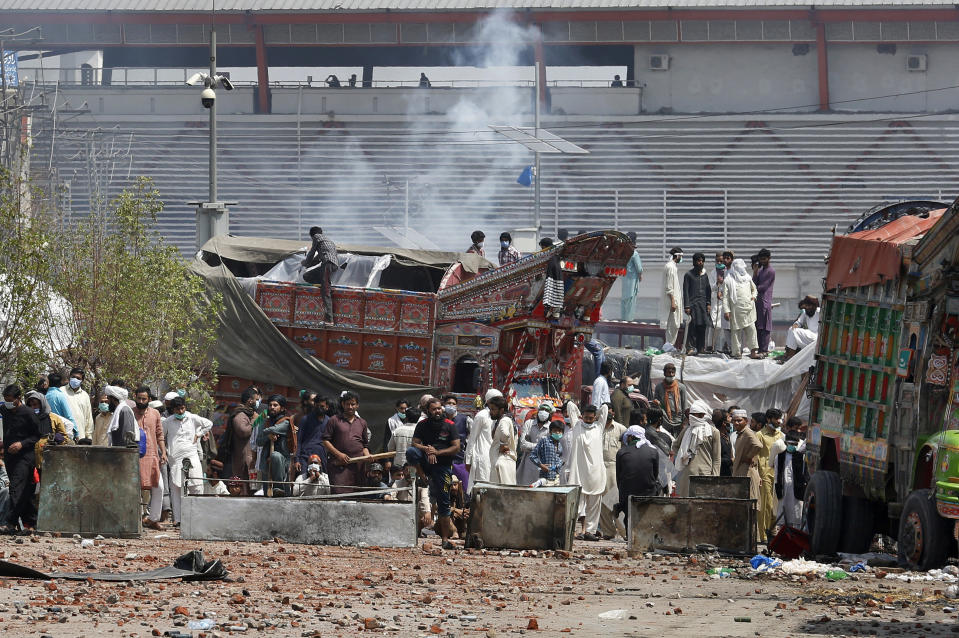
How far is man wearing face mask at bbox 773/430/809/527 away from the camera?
16953mm

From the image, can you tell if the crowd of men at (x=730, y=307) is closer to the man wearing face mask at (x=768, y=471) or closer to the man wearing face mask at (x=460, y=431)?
the man wearing face mask at (x=460, y=431)

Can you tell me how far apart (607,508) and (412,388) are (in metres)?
5.71

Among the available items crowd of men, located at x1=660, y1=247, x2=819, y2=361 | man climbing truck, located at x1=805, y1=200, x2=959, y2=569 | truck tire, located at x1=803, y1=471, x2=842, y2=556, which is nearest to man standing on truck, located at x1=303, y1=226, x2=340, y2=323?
crowd of men, located at x1=660, y1=247, x2=819, y2=361

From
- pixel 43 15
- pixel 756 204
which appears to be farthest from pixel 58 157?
pixel 756 204

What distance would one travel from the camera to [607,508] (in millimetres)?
18797

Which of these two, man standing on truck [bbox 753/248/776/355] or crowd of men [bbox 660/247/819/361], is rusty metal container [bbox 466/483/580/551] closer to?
crowd of men [bbox 660/247/819/361]

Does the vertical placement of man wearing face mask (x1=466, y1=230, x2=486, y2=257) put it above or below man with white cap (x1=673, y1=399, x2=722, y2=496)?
above

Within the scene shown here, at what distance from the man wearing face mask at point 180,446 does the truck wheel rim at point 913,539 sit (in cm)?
831

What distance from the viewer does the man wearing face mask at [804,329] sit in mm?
23797

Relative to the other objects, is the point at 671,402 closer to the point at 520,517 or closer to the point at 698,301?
the point at 698,301

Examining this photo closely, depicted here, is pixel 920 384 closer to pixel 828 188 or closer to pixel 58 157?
pixel 828 188

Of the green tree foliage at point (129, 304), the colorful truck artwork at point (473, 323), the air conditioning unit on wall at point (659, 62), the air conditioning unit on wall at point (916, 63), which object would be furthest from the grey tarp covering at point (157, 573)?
the air conditioning unit on wall at point (916, 63)

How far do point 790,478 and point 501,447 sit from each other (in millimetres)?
3219

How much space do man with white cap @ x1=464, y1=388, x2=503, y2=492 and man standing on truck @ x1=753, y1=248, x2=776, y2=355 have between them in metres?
9.19
